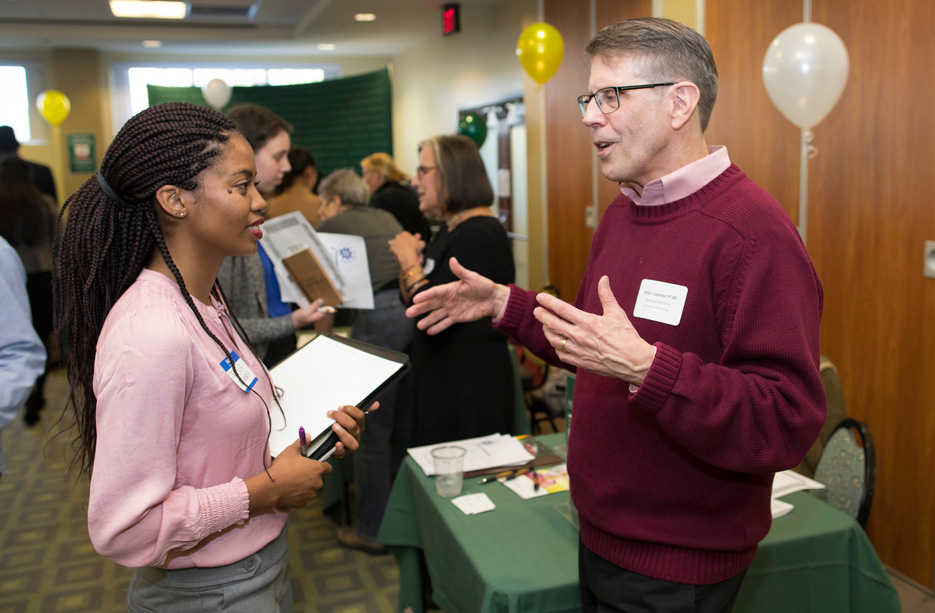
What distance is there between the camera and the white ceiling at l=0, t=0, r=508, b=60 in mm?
7051

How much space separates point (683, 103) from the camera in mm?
1163

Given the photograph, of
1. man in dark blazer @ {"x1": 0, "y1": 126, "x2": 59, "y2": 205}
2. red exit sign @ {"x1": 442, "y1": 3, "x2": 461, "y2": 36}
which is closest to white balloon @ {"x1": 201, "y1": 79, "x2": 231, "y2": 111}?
man in dark blazer @ {"x1": 0, "y1": 126, "x2": 59, "y2": 205}

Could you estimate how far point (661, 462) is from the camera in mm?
1137

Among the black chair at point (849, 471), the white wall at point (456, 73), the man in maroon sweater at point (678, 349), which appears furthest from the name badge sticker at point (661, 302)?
the white wall at point (456, 73)

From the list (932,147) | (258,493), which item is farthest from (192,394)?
(932,147)

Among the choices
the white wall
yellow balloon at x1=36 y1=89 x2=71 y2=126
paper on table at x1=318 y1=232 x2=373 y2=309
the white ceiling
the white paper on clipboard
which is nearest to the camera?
the white paper on clipboard

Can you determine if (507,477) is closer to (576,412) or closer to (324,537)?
(576,412)

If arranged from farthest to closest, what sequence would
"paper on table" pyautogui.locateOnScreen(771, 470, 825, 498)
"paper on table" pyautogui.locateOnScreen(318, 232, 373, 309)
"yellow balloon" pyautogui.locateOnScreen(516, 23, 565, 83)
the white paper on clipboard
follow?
1. "yellow balloon" pyautogui.locateOnScreen(516, 23, 565, 83)
2. "paper on table" pyautogui.locateOnScreen(318, 232, 373, 309)
3. the white paper on clipboard
4. "paper on table" pyautogui.locateOnScreen(771, 470, 825, 498)

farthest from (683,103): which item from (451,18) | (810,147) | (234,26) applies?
(234,26)

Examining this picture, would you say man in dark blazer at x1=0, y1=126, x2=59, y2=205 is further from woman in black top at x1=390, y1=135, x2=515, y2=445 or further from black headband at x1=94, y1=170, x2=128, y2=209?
black headband at x1=94, y1=170, x2=128, y2=209

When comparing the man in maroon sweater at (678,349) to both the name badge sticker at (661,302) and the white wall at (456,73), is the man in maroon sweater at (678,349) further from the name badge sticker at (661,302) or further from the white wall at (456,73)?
the white wall at (456,73)

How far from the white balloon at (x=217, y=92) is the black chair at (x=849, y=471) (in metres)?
7.94

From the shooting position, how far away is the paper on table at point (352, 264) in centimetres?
256

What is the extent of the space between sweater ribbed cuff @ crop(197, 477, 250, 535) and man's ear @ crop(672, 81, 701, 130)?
931 mm
